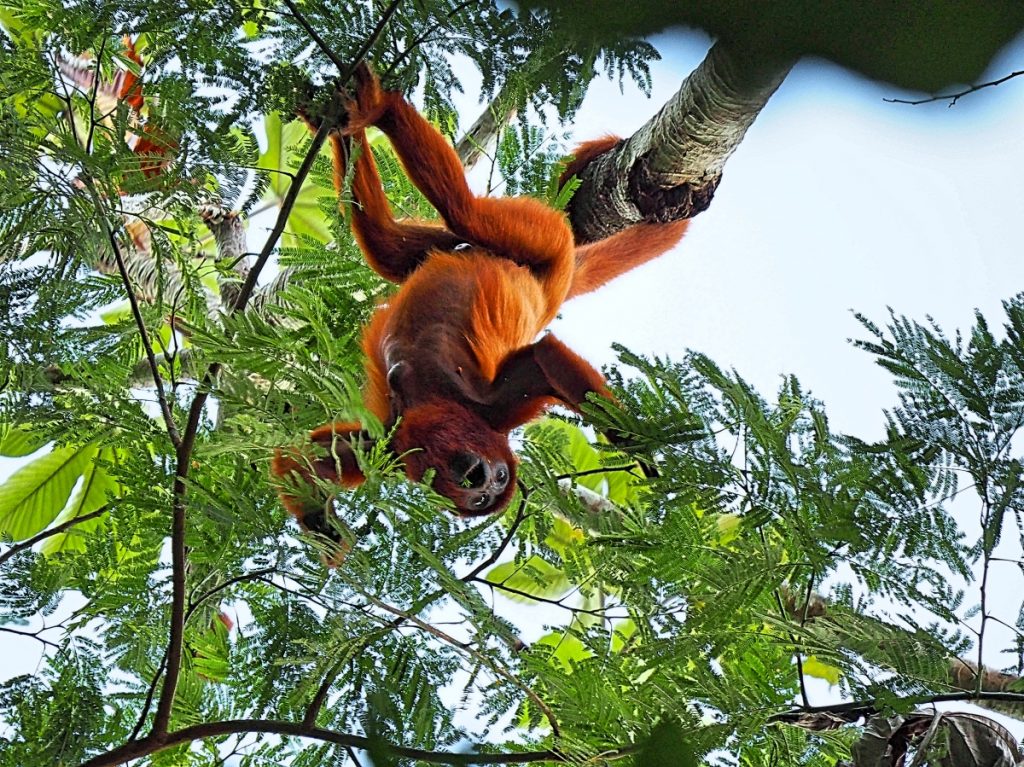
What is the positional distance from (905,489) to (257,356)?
31.9 inches

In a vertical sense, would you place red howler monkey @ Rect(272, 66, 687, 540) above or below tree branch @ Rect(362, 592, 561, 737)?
above

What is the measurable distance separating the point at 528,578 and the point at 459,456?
0.75m

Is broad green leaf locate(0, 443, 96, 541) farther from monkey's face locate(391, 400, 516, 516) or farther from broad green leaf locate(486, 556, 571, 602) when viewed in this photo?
monkey's face locate(391, 400, 516, 516)

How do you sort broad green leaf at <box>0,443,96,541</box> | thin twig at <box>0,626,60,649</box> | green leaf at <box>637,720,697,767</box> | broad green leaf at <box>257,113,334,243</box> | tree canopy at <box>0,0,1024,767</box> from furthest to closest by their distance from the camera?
broad green leaf at <box>257,113,334,243</box> < broad green leaf at <box>0,443,96,541</box> < thin twig at <box>0,626,60,649</box> < tree canopy at <box>0,0,1024,767</box> < green leaf at <box>637,720,697,767</box>

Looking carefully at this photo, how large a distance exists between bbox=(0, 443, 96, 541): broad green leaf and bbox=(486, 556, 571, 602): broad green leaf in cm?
156

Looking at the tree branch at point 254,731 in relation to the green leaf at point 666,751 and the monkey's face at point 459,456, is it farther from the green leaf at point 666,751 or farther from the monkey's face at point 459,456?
the green leaf at point 666,751

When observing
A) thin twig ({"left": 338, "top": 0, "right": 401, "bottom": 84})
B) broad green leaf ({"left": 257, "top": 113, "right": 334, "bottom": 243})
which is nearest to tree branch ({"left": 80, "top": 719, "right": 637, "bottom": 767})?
thin twig ({"left": 338, "top": 0, "right": 401, "bottom": 84})

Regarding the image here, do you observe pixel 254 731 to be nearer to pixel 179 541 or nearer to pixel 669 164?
pixel 179 541

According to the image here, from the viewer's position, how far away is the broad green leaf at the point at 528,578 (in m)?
1.89

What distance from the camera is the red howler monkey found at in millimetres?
2084

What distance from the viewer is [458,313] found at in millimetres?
2338

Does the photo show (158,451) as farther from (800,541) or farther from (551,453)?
(800,541)

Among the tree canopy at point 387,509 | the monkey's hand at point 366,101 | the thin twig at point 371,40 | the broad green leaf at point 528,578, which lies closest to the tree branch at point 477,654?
the tree canopy at point 387,509

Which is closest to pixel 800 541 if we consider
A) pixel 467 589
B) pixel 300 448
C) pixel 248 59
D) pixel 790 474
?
pixel 790 474
